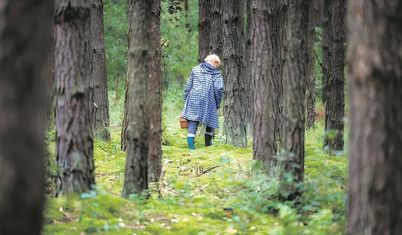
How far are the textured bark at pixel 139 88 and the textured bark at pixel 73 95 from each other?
1.60 feet

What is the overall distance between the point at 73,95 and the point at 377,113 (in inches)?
129

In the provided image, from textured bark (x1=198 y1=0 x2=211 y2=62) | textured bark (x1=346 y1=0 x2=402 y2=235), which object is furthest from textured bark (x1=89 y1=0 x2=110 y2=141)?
textured bark (x1=346 y1=0 x2=402 y2=235)

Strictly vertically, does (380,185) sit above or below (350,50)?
below

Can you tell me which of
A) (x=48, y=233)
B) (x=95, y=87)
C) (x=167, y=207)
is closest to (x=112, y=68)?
(x=95, y=87)

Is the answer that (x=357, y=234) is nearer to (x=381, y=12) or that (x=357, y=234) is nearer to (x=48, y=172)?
(x=381, y=12)

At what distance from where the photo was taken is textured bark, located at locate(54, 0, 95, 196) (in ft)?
17.3

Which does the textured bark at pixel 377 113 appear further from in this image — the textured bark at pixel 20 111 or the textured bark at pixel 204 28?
the textured bark at pixel 204 28

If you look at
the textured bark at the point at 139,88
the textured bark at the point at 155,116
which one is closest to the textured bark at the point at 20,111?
the textured bark at the point at 139,88

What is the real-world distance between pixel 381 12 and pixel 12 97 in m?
2.52

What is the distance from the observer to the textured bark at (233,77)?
11.2m

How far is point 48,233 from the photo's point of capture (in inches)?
176

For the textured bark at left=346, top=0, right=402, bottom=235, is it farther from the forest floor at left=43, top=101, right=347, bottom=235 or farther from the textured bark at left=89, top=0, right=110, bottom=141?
the textured bark at left=89, top=0, right=110, bottom=141

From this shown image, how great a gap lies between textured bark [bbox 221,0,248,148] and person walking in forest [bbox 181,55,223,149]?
0.87 feet

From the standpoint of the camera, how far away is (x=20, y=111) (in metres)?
2.45
